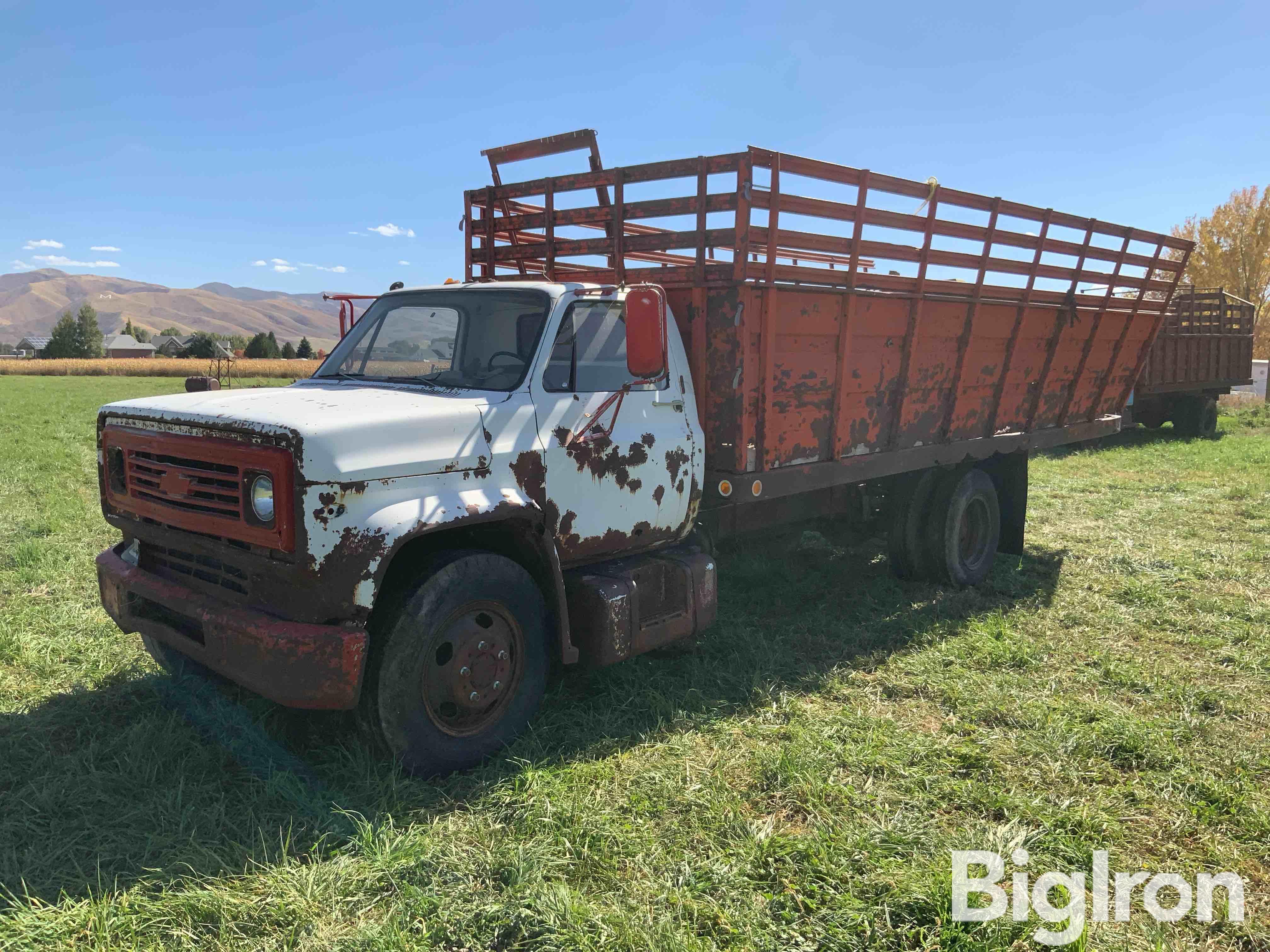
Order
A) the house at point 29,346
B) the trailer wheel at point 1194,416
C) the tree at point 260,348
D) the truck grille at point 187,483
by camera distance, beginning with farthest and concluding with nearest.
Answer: the house at point 29,346
the tree at point 260,348
the trailer wheel at point 1194,416
the truck grille at point 187,483

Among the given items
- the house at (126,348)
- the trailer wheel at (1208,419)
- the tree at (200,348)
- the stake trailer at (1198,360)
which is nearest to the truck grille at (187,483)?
the stake trailer at (1198,360)

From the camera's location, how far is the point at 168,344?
120250 mm

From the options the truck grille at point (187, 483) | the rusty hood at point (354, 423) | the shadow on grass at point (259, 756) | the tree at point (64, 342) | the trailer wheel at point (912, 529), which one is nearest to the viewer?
the shadow on grass at point (259, 756)

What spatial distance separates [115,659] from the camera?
4906 mm

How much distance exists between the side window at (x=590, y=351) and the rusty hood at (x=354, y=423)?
38 cm

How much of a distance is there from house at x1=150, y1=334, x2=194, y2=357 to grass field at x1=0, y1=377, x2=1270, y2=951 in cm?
10055

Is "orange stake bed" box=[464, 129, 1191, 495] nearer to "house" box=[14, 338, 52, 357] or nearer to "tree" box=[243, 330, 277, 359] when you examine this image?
"tree" box=[243, 330, 277, 359]

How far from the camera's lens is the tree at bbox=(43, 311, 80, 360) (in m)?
81.3

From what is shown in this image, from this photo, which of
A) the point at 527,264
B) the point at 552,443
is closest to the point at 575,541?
the point at 552,443

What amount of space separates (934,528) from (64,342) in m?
95.2

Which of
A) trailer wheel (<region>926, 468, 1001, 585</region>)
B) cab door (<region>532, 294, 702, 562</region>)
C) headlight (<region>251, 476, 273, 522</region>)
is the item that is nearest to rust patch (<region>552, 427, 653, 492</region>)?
cab door (<region>532, 294, 702, 562</region>)

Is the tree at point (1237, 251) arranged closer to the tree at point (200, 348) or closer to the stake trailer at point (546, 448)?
the stake trailer at point (546, 448)

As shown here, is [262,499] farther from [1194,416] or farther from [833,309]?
[1194,416]

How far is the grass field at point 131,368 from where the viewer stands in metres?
46.9
